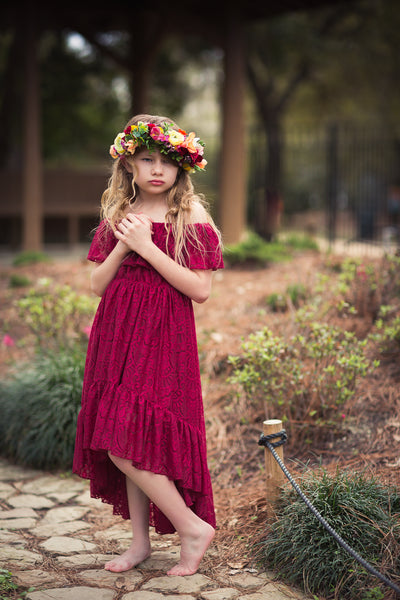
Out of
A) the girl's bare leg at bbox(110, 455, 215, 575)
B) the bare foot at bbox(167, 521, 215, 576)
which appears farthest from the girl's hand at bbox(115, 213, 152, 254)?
the bare foot at bbox(167, 521, 215, 576)

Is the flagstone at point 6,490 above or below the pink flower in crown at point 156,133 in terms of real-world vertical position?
below

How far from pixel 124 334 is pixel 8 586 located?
1.04 m

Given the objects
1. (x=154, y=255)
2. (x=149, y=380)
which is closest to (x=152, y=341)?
(x=149, y=380)

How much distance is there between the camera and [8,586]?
257 cm

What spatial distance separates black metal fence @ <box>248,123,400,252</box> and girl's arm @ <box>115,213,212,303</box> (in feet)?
26.0

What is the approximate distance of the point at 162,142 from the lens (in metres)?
2.65

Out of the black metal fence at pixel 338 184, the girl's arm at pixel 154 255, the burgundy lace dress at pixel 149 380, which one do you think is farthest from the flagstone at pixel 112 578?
the black metal fence at pixel 338 184

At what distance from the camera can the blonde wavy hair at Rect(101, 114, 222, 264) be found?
2.69m

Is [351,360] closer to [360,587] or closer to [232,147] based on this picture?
[360,587]

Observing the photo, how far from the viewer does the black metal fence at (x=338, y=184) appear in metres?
13.3

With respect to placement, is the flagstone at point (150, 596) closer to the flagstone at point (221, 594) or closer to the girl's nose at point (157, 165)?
the flagstone at point (221, 594)

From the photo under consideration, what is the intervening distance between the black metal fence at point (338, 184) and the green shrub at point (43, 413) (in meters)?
6.82

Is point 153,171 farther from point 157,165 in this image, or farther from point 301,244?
point 301,244

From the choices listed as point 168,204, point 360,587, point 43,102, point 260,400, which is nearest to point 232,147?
point 43,102
